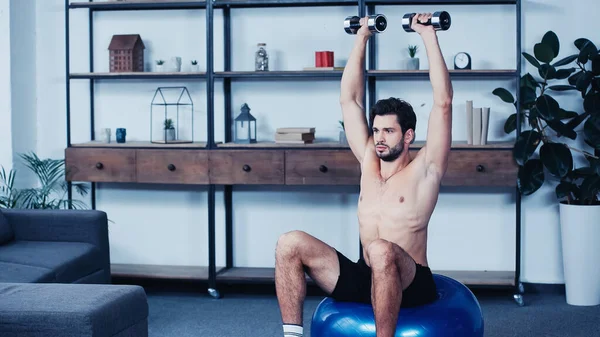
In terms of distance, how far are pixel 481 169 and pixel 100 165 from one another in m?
2.20

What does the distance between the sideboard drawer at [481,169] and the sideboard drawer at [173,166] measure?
1385 millimetres

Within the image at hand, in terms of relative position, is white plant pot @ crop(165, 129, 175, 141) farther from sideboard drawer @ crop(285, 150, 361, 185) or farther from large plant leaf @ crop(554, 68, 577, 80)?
large plant leaf @ crop(554, 68, 577, 80)

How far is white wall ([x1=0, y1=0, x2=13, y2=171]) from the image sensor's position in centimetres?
511

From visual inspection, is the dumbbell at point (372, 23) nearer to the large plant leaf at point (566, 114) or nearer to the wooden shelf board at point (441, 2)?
the wooden shelf board at point (441, 2)

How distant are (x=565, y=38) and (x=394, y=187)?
2143 millimetres

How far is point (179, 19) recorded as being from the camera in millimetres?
5289

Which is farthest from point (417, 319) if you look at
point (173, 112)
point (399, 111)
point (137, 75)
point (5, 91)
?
point (5, 91)

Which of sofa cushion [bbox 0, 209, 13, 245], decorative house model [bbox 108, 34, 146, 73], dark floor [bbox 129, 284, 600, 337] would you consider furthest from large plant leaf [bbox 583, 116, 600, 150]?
sofa cushion [bbox 0, 209, 13, 245]

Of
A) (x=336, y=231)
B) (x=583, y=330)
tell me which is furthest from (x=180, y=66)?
(x=583, y=330)

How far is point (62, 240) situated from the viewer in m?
4.38

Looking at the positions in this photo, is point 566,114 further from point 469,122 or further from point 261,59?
point 261,59

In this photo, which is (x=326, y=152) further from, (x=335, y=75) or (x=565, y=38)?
(x=565, y=38)

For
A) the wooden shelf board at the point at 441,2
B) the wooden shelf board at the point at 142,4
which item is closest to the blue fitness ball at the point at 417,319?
the wooden shelf board at the point at 441,2

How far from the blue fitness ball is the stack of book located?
1758mm
